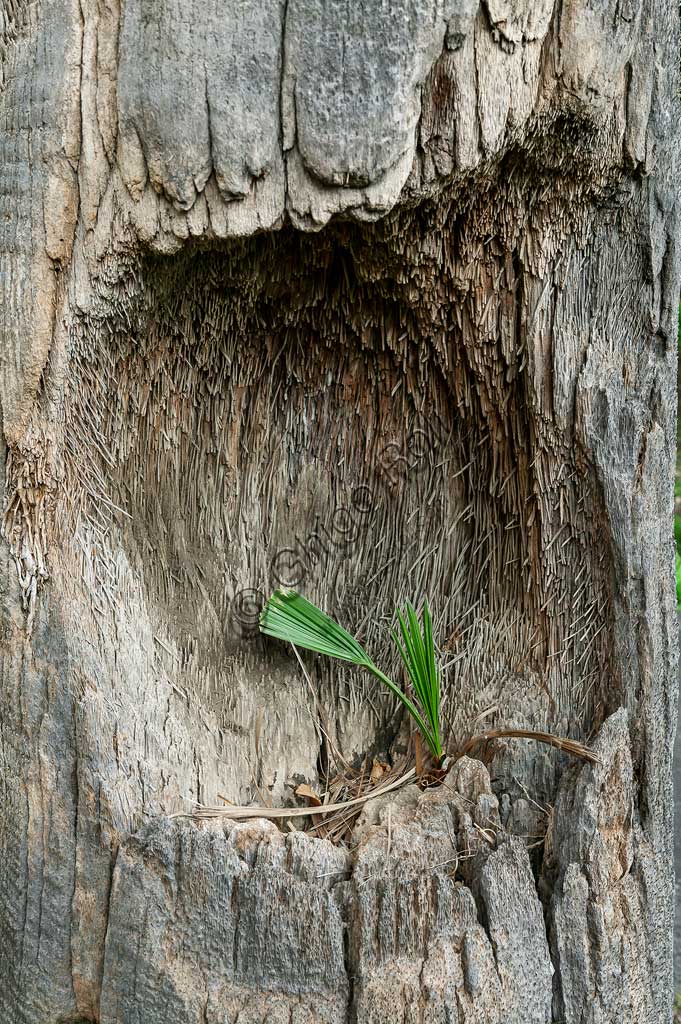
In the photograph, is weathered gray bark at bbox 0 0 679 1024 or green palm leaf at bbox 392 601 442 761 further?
green palm leaf at bbox 392 601 442 761

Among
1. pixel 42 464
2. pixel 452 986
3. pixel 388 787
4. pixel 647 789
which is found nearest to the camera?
pixel 452 986

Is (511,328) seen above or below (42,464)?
above

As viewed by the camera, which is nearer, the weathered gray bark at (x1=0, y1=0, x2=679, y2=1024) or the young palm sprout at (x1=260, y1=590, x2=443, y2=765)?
the weathered gray bark at (x1=0, y1=0, x2=679, y2=1024)

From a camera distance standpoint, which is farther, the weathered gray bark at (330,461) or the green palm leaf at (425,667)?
the green palm leaf at (425,667)

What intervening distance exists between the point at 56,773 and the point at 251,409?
78cm

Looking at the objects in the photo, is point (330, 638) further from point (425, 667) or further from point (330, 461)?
point (330, 461)

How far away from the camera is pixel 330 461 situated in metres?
1.88

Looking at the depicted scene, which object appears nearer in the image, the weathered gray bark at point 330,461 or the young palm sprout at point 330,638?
the weathered gray bark at point 330,461

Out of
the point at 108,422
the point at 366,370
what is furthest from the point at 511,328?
the point at 108,422

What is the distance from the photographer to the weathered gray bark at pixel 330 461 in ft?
4.52

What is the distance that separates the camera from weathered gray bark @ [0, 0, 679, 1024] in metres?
1.38

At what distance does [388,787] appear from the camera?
1.76m

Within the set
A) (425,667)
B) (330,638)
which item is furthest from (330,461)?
(425,667)

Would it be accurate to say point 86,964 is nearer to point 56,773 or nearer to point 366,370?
point 56,773
